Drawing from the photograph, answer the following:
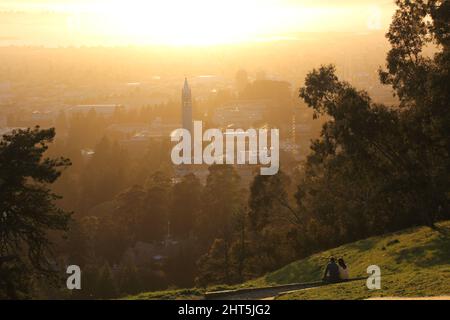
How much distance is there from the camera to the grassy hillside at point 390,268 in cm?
946

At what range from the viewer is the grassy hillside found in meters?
9.46

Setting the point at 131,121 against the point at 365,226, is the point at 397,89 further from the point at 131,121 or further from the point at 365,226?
the point at 131,121

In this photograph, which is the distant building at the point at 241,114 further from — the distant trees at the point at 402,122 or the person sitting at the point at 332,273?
the person sitting at the point at 332,273

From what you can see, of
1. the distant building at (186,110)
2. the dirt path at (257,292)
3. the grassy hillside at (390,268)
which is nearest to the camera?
the grassy hillside at (390,268)

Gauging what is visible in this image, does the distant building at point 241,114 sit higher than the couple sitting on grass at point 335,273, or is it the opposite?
the distant building at point 241,114

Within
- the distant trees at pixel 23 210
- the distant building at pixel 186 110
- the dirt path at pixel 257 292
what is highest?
the distant building at pixel 186 110

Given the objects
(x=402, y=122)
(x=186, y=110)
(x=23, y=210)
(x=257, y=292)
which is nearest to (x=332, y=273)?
(x=257, y=292)

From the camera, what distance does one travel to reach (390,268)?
1241 cm

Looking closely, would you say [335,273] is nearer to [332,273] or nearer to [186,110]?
[332,273]

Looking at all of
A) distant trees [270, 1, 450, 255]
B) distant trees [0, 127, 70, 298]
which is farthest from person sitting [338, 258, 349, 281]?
distant trees [0, 127, 70, 298]

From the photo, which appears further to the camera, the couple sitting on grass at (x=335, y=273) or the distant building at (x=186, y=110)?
the distant building at (x=186, y=110)

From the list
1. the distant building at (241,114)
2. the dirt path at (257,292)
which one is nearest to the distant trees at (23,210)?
the dirt path at (257,292)

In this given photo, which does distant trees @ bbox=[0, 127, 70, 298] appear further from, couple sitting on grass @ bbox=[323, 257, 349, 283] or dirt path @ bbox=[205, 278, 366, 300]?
couple sitting on grass @ bbox=[323, 257, 349, 283]

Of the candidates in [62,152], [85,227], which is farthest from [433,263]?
[62,152]
